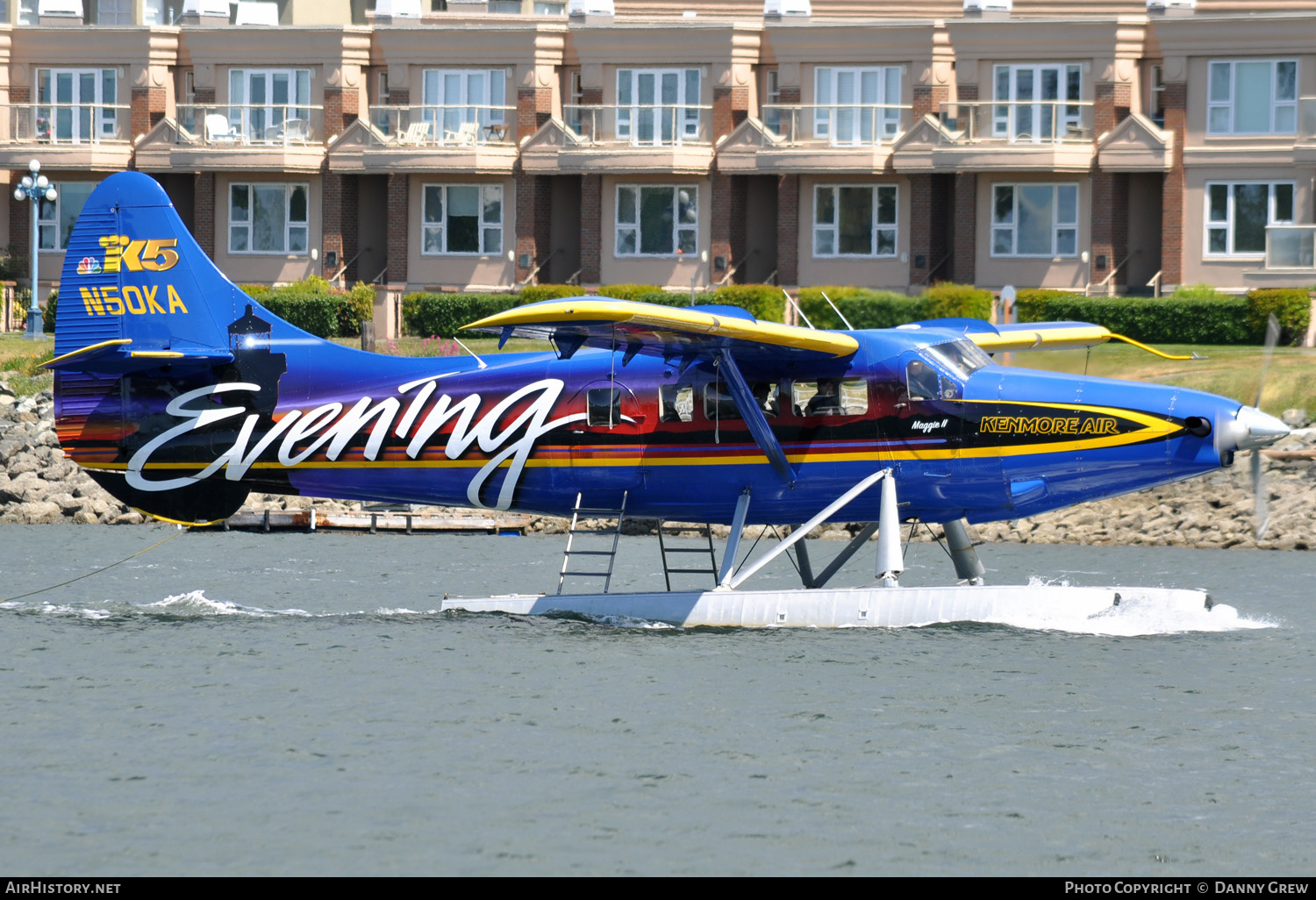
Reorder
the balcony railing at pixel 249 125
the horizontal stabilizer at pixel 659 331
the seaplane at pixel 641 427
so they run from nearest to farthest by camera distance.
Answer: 1. the horizontal stabilizer at pixel 659 331
2. the seaplane at pixel 641 427
3. the balcony railing at pixel 249 125

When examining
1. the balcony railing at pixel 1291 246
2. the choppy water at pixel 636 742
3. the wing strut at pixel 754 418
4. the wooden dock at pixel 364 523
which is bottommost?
the wooden dock at pixel 364 523

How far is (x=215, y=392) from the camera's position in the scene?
18453 mm

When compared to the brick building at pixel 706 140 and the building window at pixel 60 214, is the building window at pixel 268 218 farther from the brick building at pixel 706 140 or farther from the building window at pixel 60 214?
the building window at pixel 60 214

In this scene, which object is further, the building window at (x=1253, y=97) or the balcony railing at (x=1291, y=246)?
the building window at (x=1253, y=97)

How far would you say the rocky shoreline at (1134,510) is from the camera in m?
28.8

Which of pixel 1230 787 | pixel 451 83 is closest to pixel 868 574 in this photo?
pixel 1230 787

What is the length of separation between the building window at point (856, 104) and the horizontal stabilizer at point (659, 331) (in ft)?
103

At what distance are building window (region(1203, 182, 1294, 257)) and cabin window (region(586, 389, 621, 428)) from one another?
31.6 m

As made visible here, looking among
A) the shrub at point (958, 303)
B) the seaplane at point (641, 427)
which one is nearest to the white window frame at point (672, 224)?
the shrub at point (958, 303)

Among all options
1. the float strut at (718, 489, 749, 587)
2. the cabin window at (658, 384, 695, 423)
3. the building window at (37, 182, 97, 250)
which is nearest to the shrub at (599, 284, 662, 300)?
the building window at (37, 182, 97, 250)

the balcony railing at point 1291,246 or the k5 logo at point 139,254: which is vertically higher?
the balcony railing at point 1291,246

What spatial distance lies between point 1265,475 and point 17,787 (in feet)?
80.4

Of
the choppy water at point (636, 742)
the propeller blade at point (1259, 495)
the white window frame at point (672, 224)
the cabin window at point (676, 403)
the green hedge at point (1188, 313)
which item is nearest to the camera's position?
the choppy water at point (636, 742)

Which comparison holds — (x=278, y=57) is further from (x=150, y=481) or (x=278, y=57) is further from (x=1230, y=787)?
(x=1230, y=787)
